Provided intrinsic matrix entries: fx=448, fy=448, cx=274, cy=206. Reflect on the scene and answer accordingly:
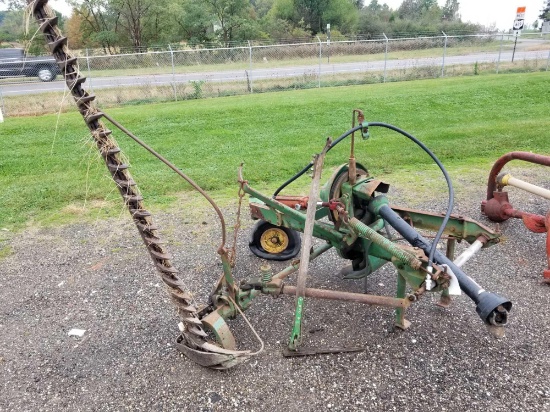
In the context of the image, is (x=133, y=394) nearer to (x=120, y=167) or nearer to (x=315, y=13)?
(x=120, y=167)

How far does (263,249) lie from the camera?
4371 millimetres

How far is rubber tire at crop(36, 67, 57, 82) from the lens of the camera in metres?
16.6

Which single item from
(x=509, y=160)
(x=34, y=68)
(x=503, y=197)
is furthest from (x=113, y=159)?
(x=34, y=68)

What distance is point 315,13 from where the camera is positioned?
47.8 m

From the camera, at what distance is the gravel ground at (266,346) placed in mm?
2721

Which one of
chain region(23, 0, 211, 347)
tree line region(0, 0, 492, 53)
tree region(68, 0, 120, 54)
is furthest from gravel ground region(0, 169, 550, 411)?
tree region(68, 0, 120, 54)

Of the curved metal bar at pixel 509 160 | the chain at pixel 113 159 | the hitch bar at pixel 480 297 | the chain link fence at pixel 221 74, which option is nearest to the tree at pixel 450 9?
the chain link fence at pixel 221 74

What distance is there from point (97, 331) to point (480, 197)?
4.63 metres

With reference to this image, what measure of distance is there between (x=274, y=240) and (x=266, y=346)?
1.36 meters

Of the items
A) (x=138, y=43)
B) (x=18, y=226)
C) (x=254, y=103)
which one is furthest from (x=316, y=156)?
(x=138, y=43)

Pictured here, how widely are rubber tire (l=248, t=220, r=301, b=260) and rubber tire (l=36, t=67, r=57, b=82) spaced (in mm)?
15270

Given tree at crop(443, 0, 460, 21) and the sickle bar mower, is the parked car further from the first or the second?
tree at crop(443, 0, 460, 21)

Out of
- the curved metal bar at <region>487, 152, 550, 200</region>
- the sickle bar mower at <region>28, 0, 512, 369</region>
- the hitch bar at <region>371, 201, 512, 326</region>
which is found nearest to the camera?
the sickle bar mower at <region>28, 0, 512, 369</region>

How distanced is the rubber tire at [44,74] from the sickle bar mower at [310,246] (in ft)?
51.8
